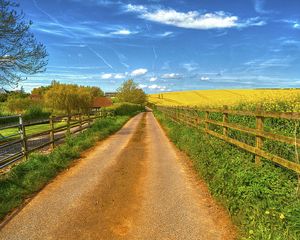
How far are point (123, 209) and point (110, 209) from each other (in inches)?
10.3

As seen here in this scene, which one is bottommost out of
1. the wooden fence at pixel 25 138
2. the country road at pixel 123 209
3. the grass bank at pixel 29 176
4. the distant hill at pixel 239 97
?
the country road at pixel 123 209

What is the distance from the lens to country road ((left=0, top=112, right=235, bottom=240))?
4906mm

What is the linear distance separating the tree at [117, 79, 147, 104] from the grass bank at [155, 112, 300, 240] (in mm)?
101526

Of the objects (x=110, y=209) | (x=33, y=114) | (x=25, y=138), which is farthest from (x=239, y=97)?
(x=33, y=114)

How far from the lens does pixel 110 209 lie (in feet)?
19.5

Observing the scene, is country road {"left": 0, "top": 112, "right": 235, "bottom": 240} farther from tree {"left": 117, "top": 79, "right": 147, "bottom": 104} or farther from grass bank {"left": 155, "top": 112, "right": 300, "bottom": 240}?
tree {"left": 117, "top": 79, "right": 147, "bottom": 104}

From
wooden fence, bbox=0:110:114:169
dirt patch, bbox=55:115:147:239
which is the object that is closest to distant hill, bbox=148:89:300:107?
dirt patch, bbox=55:115:147:239

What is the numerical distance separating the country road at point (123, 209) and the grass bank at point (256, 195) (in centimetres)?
31

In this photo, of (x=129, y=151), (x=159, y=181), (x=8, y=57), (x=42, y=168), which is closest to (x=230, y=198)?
(x=159, y=181)

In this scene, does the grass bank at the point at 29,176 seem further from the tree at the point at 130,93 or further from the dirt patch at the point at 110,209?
the tree at the point at 130,93

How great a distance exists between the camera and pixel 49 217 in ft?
18.4

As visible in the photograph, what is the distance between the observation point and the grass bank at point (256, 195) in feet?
13.4

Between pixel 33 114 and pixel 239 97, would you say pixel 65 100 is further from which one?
pixel 239 97

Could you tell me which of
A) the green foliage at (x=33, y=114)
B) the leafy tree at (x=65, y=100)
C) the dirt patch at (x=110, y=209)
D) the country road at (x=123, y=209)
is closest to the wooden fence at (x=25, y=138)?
the country road at (x=123, y=209)
